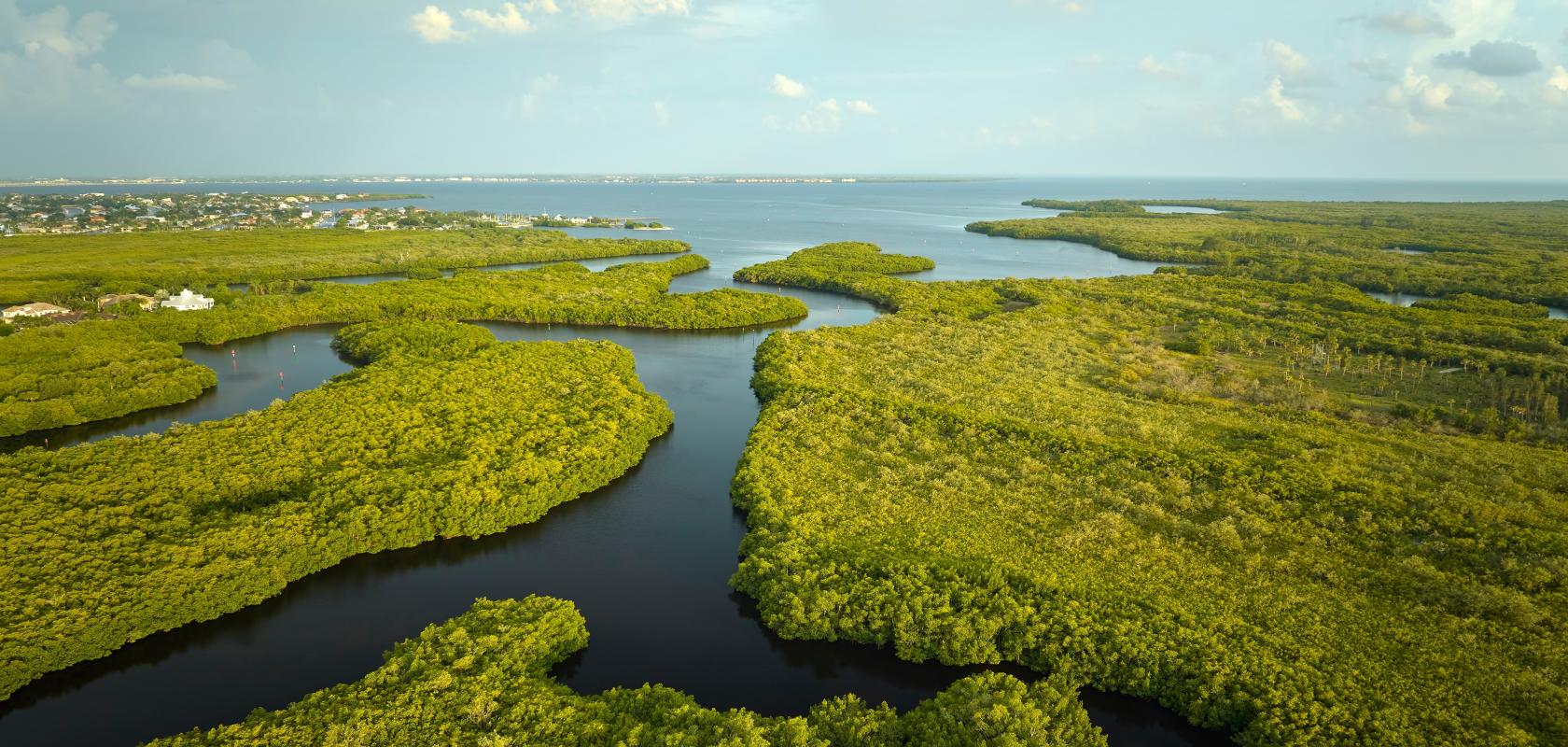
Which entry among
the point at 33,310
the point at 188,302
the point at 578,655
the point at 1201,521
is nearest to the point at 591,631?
the point at 578,655

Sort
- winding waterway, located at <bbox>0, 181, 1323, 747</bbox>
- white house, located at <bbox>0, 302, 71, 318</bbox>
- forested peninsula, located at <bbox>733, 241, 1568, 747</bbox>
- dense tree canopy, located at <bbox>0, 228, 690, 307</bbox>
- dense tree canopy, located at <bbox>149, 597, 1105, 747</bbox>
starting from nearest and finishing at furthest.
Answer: dense tree canopy, located at <bbox>149, 597, 1105, 747</bbox> → forested peninsula, located at <bbox>733, 241, 1568, 747</bbox> → winding waterway, located at <bbox>0, 181, 1323, 747</bbox> → white house, located at <bbox>0, 302, 71, 318</bbox> → dense tree canopy, located at <bbox>0, 228, 690, 307</bbox>

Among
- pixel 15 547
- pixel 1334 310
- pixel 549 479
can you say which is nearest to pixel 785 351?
pixel 549 479

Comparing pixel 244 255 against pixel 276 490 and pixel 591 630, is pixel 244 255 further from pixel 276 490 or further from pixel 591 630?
pixel 591 630

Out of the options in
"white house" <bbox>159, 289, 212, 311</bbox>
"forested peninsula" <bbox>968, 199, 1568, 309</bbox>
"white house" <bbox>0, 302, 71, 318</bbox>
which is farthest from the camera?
"forested peninsula" <bbox>968, 199, 1568, 309</bbox>

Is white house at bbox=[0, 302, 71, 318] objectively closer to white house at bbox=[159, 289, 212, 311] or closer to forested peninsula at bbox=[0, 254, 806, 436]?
white house at bbox=[159, 289, 212, 311]

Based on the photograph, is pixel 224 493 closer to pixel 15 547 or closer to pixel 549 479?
pixel 15 547

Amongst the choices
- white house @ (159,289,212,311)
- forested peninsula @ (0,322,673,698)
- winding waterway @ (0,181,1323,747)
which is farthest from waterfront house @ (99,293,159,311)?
forested peninsula @ (0,322,673,698)
